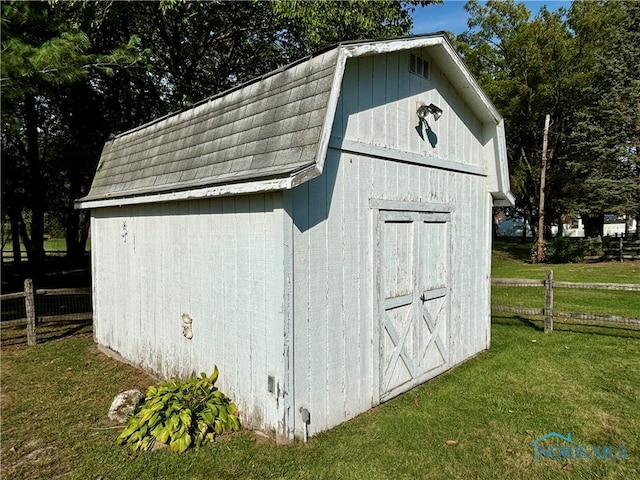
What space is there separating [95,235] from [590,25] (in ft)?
85.6

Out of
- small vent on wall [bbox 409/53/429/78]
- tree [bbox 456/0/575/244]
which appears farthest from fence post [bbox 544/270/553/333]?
tree [bbox 456/0/575/244]

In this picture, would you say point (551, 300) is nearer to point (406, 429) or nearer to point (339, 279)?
point (406, 429)

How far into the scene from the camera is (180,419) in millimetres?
3857

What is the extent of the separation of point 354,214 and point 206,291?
196cm

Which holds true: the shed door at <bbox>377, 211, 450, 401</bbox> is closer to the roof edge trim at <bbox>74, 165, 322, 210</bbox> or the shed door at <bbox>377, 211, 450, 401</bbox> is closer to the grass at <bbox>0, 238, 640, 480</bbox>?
the grass at <bbox>0, 238, 640, 480</bbox>

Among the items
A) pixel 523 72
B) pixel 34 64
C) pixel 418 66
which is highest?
pixel 523 72

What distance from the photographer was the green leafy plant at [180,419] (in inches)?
149

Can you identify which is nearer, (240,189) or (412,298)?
(240,189)

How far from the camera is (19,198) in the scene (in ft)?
44.9

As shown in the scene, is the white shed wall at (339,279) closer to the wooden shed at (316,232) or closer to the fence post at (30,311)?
the wooden shed at (316,232)

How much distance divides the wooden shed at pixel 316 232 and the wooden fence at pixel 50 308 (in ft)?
7.39

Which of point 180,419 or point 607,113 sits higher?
point 607,113

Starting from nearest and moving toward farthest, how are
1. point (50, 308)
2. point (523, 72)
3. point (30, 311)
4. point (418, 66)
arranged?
point (418, 66)
point (30, 311)
point (50, 308)
point (523, 72)

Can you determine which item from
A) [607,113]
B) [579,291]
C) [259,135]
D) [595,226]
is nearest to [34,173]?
[259,135]
